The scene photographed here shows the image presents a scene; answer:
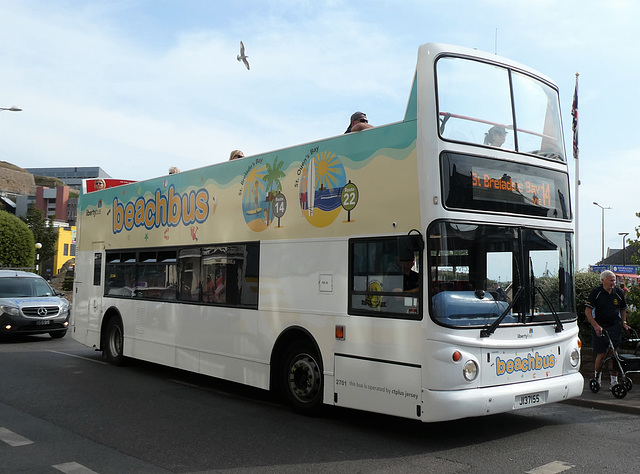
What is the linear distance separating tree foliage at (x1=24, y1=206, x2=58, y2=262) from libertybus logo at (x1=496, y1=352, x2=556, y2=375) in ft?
269

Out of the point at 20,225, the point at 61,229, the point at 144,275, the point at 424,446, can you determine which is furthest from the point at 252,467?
the point at 61,229

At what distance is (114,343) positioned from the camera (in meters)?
12.2

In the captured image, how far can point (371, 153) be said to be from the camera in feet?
23.6

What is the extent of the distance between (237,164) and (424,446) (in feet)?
16.1

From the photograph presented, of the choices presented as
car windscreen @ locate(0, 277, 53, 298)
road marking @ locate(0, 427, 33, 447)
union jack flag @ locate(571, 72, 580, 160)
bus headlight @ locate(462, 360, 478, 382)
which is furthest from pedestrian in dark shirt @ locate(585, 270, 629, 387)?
union jack flag @ locate(571, 72, 580, 160)

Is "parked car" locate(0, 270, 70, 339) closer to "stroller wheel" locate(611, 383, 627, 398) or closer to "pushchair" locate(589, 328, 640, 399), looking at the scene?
"pushchair" locate(589, 328, 640, 399)

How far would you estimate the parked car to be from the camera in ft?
52.1

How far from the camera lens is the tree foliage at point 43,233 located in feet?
267

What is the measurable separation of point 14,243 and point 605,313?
186 ft

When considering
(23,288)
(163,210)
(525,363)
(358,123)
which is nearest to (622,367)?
(525,363)

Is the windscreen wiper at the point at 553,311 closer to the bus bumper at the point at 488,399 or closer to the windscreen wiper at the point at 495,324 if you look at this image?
the windscreen wiper at the point at 495,324

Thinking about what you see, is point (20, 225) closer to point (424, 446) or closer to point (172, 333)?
point (172, 333)

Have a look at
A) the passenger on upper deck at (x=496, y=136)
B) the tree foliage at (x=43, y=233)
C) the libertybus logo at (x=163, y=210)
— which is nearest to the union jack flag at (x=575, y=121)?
the libertybus logo at (x=163, y=210)

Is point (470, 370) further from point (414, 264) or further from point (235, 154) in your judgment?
point (235, 154)
